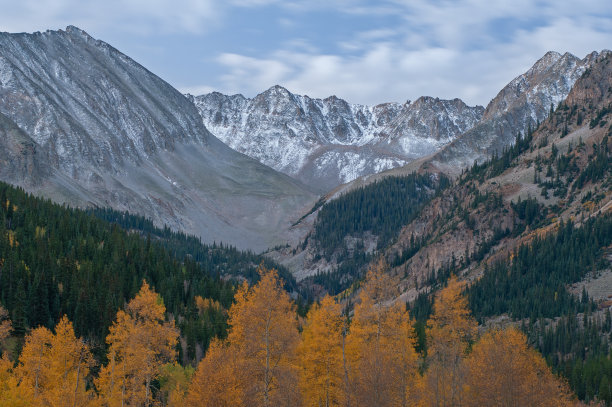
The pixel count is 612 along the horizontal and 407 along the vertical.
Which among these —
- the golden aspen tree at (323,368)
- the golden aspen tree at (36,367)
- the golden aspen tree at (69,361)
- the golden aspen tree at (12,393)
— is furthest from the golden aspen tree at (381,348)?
the golden aspen tree at (36,367)

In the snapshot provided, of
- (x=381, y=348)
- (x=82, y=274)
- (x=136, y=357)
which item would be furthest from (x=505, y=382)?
(x=82, y=274)

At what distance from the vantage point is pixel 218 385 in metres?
55.4

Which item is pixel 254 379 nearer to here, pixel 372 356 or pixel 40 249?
pixel 372 356

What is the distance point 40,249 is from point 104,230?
118 ft

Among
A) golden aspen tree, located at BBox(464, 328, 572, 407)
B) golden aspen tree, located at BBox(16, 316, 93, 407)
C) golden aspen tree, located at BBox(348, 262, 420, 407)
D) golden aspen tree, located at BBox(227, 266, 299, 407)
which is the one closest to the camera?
golden aspen tree, located at BBox(227, 266, 299, 407)

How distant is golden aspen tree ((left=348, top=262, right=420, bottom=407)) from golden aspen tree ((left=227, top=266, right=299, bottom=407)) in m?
6.21

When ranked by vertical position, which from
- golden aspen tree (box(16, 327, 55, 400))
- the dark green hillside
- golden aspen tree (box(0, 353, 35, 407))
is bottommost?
golden aspen tree (box(0, 353, 35, 407))

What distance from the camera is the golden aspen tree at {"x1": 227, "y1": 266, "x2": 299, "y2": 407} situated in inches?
2304

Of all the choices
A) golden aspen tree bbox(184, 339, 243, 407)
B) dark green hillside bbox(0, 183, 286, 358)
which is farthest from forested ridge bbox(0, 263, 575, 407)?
dark green hillside bbox(0, 183, 286, 358)

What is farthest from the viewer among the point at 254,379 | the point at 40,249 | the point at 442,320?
the point at 40,249

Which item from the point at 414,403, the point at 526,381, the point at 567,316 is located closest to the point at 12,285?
the point at 414,403

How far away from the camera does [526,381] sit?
6831cm

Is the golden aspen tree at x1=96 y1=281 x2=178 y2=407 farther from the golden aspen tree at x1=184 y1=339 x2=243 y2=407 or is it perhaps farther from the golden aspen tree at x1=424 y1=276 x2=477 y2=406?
the golden aspen tree at x1=424 y1=276 x2=477 y2=406

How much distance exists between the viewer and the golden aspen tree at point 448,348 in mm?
72688
